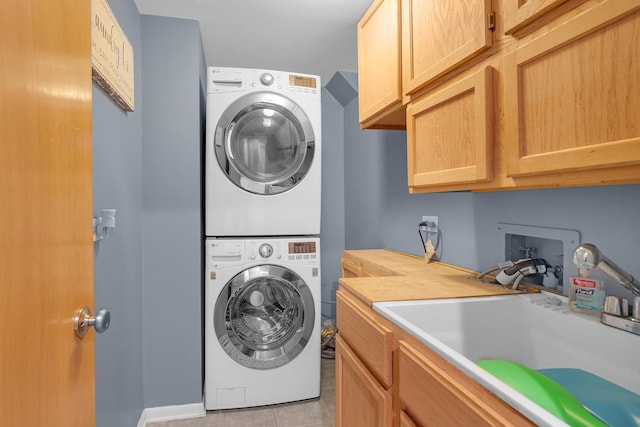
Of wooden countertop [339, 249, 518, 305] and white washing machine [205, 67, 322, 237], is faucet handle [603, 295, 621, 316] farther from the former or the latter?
white washing machine [205, 67, 322, 237]

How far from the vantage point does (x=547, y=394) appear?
0.75m

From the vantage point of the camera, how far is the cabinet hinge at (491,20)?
1.04 m

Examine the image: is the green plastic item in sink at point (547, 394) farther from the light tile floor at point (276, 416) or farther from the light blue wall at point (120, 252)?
the light tile floor at point (276, 416)

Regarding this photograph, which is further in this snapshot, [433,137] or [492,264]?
[492,264]

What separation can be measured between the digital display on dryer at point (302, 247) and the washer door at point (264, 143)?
1.17ft

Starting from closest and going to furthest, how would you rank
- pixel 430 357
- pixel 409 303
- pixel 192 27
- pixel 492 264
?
pixel 430 357 → pixel 409 303 → pixel 492 264 → pixel 192 27

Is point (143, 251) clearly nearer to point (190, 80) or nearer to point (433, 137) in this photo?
point (190, 80)

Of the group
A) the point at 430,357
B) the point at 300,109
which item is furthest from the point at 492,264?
the point at 300,109

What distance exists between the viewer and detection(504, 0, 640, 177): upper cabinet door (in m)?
0.69

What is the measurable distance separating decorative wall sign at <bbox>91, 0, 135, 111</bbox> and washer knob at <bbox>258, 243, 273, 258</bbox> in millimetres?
1027

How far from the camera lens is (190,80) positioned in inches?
86.4

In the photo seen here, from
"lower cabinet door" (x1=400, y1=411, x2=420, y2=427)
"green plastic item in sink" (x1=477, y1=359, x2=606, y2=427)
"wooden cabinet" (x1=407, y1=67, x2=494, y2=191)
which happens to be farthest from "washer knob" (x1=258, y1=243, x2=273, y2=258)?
"green plastic item in sink" (x1=477, y1=359, x2=606, y2=427)

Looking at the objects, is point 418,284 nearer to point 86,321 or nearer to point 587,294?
point 587,294

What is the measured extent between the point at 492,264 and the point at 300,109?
1.44 m
